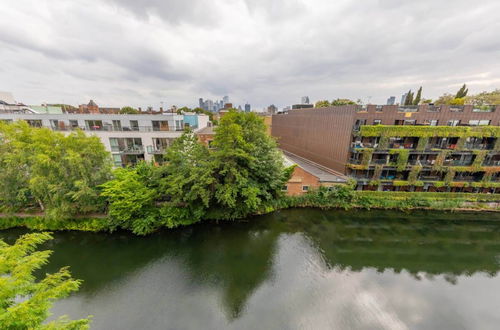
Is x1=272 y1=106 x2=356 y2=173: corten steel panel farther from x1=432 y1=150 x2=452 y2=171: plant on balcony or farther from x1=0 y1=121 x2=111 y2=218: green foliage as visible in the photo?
x1=0 y1=121 x2=111 y2=218: green foliage

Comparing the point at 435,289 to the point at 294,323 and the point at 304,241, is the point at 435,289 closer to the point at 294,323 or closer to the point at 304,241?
the point at 304,241

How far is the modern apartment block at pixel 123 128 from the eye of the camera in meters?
23.2

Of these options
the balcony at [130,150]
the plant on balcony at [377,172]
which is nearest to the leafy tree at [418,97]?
the plant on balcony at [377,172]

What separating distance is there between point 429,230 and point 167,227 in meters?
27.5

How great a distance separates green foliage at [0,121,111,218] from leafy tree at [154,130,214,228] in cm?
589

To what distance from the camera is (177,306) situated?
11875 millimetres

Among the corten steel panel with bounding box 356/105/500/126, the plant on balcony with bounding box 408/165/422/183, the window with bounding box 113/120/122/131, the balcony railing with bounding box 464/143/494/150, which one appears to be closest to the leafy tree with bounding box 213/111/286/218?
the corten steel panel with bounding box 356/105/500/126

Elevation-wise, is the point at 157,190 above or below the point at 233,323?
above

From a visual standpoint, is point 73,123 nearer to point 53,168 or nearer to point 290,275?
point 53,168

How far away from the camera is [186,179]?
1719cm

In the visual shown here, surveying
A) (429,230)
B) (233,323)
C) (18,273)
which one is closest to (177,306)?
(233,323)

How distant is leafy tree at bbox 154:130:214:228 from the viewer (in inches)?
677

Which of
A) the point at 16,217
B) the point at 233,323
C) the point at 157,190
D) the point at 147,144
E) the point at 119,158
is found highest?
the point at 147,144

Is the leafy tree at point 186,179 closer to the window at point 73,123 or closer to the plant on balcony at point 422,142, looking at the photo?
the window at point 73,123
